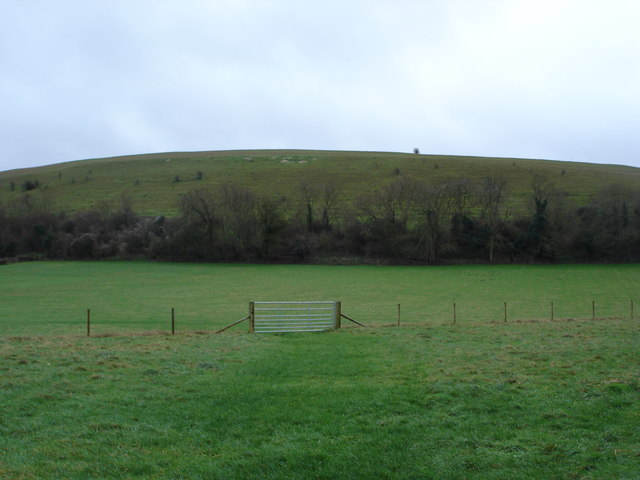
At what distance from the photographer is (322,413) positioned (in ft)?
26.9

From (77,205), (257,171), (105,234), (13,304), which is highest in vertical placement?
(257,171)

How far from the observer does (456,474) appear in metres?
5.84

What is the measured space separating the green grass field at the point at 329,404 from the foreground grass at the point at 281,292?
749cm

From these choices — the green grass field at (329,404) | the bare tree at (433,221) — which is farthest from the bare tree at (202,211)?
the green grass field at (329,404)

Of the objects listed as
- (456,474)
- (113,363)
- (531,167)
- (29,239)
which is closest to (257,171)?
(29,239)

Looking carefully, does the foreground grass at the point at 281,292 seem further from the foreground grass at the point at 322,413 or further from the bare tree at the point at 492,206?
the foreground grass at the point at 322,413

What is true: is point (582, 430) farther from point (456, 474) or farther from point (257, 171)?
point (257, 171)

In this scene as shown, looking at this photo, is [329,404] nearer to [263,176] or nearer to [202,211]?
[202,211]

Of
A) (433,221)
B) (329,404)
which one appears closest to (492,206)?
(433,221)

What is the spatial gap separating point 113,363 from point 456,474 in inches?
370

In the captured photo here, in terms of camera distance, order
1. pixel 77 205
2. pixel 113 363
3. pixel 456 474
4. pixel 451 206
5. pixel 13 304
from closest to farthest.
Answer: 1. pixel 456 474
2. pixel 113 363
3. pixel 13 304
4. pixel 451 206
5. pixel 77 205

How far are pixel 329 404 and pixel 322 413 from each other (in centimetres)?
52

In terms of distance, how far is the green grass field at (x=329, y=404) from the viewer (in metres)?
6.21

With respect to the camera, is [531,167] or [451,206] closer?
[451,206]
